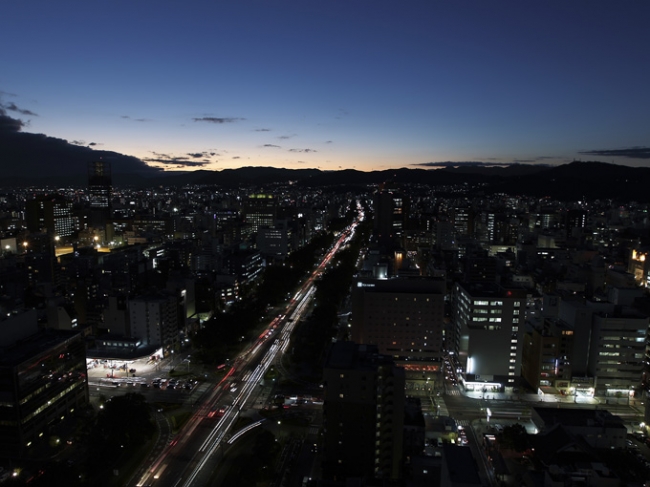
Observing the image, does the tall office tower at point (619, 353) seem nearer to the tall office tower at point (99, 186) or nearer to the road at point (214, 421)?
the road at point (214, 421)

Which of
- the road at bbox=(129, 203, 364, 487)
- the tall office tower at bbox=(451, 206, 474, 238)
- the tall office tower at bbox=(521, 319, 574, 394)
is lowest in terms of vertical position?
the road at bbox=(129, 203, 364, 487)

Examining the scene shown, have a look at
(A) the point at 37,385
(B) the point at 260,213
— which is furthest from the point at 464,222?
(A) the point at 37,385

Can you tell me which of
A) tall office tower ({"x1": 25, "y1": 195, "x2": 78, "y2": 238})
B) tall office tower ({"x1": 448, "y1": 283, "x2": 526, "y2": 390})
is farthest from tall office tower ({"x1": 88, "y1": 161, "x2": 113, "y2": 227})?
tall office tower ({"x1": 448, "y1": 283, "x2": 526, "y2": 390})

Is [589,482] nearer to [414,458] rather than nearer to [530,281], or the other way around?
[414,458]

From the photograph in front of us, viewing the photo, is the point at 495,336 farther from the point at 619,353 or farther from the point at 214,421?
the point at 214,421

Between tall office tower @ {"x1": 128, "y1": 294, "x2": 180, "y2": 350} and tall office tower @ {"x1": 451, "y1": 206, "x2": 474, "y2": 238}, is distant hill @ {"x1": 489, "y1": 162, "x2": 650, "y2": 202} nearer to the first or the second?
tall office tower @ {"x1": 451, "y1": 206, "x2": 474, "y2": 238}

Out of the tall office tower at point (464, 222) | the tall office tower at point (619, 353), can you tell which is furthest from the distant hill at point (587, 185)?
the tall office tower at point (619, 353)

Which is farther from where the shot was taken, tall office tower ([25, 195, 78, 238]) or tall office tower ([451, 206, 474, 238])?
tall office tower ([451, 206, 474, 238])

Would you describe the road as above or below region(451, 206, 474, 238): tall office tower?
below
